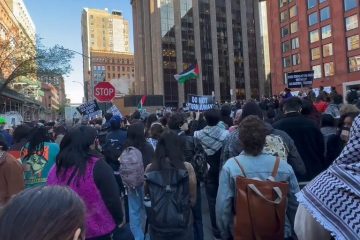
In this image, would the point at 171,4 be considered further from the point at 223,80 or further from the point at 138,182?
the point at 138,182

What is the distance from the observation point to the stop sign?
45.5 ft

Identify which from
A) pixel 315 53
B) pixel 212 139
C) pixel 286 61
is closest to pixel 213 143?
pixel 212 139

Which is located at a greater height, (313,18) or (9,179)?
(313,18)

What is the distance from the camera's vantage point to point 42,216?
53.7 inches

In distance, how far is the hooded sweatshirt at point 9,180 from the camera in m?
4.39

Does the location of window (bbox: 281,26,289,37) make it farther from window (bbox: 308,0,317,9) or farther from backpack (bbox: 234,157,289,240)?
backpack (bbox: 234,157,289,240)

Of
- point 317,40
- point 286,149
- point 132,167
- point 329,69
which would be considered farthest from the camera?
point 317,40

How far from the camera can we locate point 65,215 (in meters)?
1.41

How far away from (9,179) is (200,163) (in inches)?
105

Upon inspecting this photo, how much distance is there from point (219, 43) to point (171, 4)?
519 inches

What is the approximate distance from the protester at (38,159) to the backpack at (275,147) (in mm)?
2554

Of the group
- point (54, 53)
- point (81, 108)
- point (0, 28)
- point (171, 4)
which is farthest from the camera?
point (171, 4)

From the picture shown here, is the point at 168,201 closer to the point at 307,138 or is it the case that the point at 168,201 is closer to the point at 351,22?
the point at 307,138

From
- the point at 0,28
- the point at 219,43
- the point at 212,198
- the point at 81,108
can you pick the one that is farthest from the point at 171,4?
the point at 212,198
